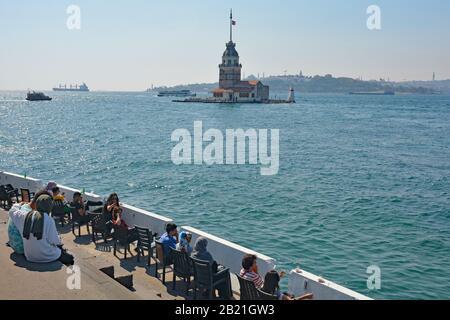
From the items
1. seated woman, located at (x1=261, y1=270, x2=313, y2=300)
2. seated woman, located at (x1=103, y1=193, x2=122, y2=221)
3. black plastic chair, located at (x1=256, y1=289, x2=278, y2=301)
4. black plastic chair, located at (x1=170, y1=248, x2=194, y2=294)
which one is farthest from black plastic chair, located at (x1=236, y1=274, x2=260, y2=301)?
seated woman, located at (x1=103, y1=193, x2=122, y2=221)

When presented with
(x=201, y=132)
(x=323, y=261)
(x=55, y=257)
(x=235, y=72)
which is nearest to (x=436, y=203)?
(x=323, y=261)

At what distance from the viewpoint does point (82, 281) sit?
7062mm

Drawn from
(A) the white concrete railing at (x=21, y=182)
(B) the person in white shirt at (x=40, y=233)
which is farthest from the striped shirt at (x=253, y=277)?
(A) the white concrete railing at (x=21, y=182)

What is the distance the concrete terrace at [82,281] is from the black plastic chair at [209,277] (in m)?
0.48

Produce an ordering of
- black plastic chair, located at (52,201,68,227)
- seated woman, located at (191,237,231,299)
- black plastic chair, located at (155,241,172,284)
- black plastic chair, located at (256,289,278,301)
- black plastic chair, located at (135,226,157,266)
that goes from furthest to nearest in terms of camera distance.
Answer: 1. black plastic chair, located at (52,201,68,227)
2. black plastic chair, located at (135,226,157,266)
3. black plastic chair, located at (155,241,172,284)
4. seated woman, located at (191,237,231,299)
5. black plastic chair, located at (256,289,278,301)

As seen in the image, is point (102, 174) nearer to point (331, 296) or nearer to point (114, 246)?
point (114, 246)

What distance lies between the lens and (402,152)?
146 ft

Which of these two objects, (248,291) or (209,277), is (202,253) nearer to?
(209,277)

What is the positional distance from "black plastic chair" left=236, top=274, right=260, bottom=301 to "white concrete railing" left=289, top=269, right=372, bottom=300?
2.94 feet

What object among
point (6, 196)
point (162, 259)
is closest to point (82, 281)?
point (162, 259)

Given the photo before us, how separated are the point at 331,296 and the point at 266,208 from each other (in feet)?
48.4

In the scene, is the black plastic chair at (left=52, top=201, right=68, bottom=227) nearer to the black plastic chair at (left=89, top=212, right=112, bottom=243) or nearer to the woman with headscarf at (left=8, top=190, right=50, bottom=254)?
the black plastic chair at (left=89, top=212, right=112, bottom=243)

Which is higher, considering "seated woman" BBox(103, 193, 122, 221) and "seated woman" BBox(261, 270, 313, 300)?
"seated woman" BBox(103, 193, 122, 221)

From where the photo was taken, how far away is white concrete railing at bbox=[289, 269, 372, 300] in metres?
6.66
